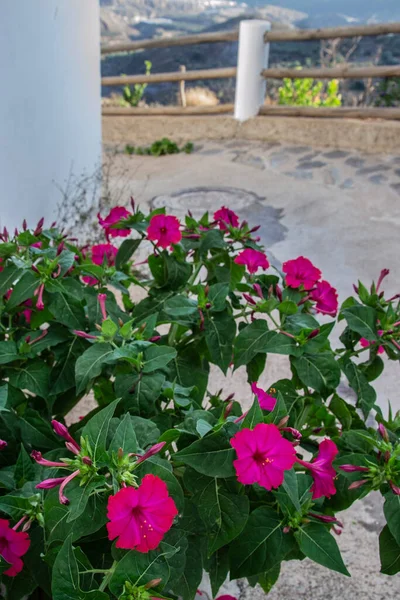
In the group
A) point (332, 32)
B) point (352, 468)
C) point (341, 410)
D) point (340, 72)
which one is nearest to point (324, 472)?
point (352, 468)

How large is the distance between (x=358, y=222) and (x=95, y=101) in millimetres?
1904

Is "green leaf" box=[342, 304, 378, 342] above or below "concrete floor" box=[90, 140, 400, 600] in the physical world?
above

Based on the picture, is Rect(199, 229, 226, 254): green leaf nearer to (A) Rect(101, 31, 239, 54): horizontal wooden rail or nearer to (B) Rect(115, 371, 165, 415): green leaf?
(B) Rect(115, 371, 165, 415): green leaf

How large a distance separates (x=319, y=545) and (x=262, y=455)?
21 centimetres

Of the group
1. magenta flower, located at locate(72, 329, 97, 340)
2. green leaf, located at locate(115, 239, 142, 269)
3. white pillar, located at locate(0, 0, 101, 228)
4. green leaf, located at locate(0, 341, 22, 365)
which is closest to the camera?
magenta flower, located at locate(72, 329, 97, 340)

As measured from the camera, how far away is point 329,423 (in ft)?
4.07

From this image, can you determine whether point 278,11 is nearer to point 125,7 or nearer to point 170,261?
point 125,7

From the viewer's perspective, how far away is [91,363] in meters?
1.04

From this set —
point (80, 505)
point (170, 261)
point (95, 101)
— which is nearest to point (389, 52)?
point (95, 101)

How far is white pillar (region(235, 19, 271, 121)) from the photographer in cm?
602

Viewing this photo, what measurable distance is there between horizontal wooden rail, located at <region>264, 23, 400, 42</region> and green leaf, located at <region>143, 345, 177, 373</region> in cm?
532

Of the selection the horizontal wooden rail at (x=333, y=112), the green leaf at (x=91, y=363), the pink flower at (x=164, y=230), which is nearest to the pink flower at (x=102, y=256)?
the pink flower at (x=164, y=230)

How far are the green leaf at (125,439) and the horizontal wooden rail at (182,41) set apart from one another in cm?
597

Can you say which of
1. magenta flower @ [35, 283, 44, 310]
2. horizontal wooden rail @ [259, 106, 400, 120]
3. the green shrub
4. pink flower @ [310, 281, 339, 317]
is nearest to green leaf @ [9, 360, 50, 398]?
magenta flower @ [35, 283, 44, 310]
